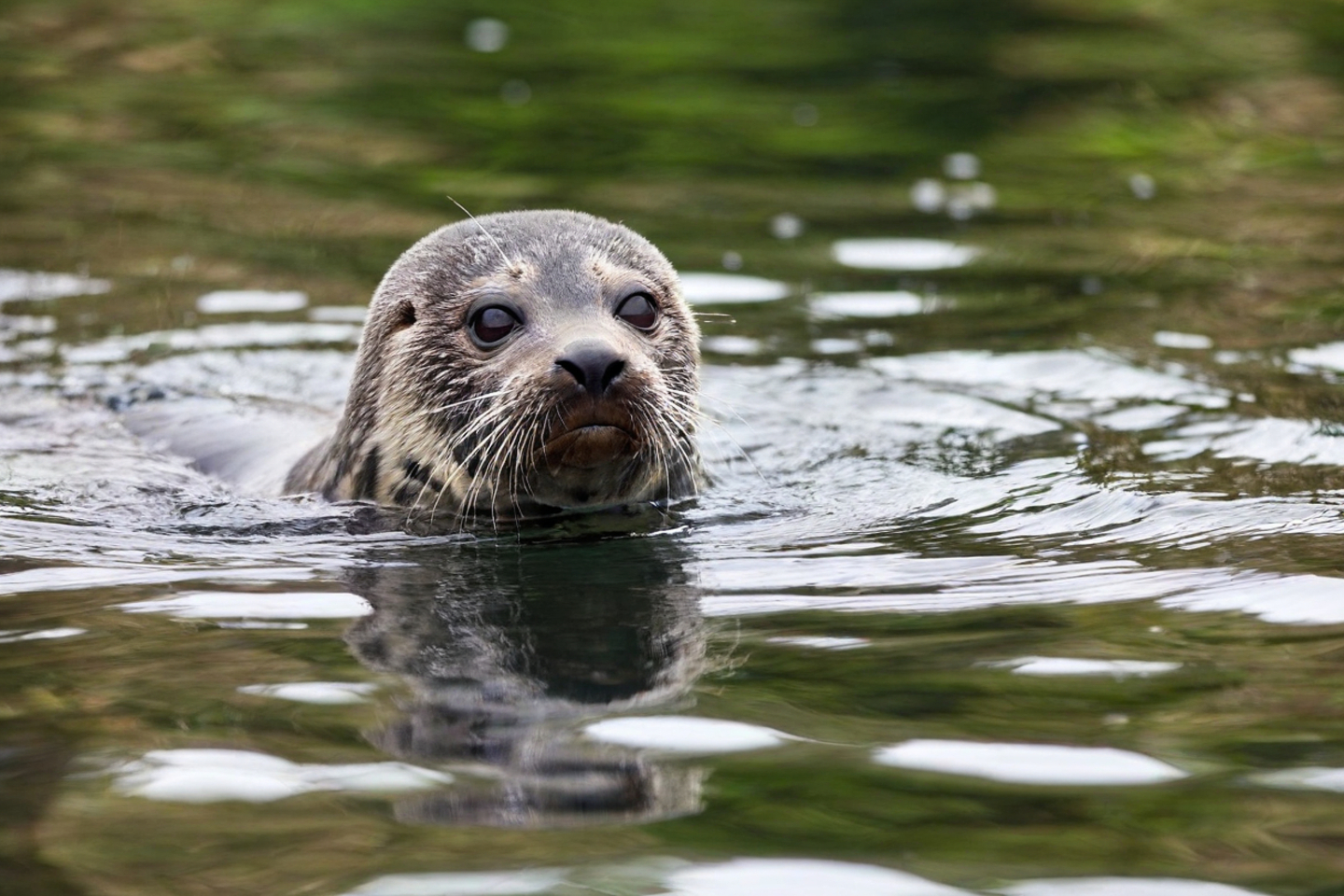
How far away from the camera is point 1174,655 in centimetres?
468

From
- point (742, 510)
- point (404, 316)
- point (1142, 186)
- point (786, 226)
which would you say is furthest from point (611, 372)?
point (1142, 186)

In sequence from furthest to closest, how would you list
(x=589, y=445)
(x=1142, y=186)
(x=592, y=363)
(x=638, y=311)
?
(x=1142, y=186)
(x=638, y=311)
(x=589, y=445)
(x=592, y=363)

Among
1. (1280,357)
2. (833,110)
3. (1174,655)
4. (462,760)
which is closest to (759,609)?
(1174,655)

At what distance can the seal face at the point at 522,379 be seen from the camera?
579 centimetres

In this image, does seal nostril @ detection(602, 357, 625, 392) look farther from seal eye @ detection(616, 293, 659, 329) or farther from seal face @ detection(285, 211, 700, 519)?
seal eye @ detection(616, 293, 659, 329)

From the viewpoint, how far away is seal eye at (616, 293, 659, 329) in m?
6.39

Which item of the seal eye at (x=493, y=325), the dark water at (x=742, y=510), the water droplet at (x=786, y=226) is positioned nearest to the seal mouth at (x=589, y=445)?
the dark water at (x=742, y=510)

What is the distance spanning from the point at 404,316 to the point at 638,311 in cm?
86

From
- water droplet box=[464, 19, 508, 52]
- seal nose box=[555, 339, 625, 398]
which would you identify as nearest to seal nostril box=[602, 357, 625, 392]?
seal nose box=[555, 339, 625, 398]

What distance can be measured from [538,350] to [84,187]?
288 inches

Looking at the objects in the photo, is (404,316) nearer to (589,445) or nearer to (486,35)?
(589,445)

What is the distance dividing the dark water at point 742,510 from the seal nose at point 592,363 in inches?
21.9

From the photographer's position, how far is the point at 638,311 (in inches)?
253

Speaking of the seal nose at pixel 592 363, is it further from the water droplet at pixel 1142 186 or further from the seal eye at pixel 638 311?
the water droplet at pixel 1142 186
